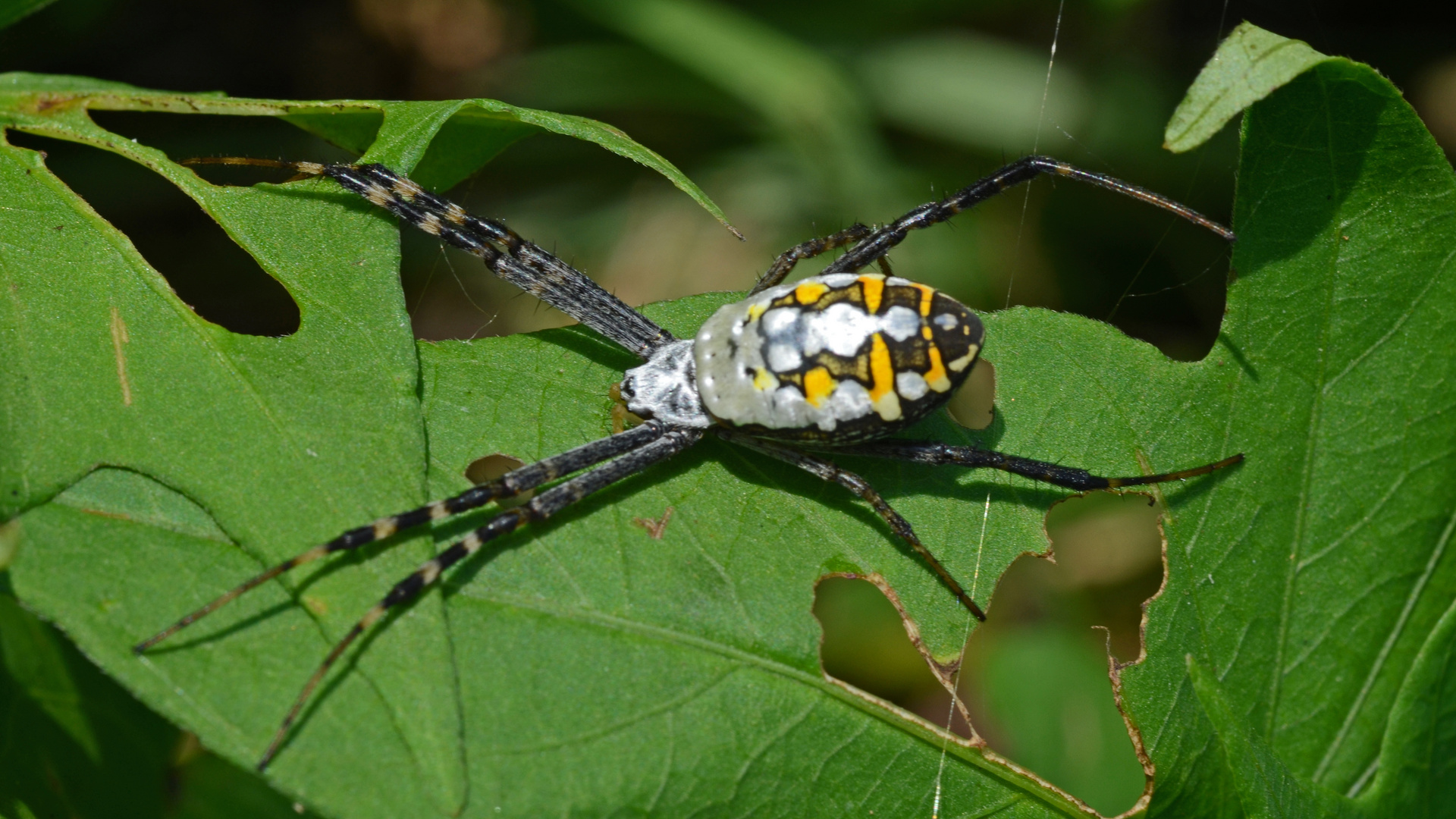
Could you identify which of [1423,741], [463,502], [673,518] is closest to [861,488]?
[673,518]

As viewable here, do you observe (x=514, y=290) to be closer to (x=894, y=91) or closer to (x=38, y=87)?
(x=894, y=91)

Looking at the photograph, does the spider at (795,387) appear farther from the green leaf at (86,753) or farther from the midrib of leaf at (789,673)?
the green leaf at (86,753)

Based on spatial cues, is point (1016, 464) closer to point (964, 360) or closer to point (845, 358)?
point (964, 360)

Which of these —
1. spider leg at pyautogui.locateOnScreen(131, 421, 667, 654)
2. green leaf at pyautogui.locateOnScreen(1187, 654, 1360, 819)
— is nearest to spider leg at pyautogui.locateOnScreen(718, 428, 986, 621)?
spider leg at pyautogui.locateOnScreen(131, 421, 667, 654)

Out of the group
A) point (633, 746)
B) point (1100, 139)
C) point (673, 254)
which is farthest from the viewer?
point (673, 254)

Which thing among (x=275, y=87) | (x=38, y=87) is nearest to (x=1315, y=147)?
(x=38, y=87)

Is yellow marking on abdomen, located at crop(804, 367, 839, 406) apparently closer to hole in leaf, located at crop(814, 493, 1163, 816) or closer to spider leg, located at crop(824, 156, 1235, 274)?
spider leg, located at crop(824, 156, 1235, 274)

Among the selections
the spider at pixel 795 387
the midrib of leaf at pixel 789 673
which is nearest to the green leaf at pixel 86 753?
the midrib of leaf at pixel 789 673
